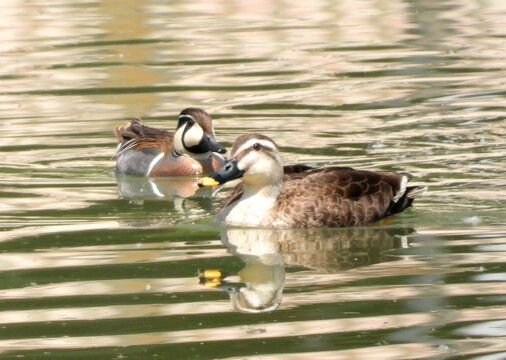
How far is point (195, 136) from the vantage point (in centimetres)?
1429

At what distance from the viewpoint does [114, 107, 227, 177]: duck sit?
1416 centimetres

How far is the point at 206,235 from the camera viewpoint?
35.6 feet

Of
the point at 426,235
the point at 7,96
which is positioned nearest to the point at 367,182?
the point at 426,235

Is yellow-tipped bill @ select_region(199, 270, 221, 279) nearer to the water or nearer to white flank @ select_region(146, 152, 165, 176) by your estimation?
the water

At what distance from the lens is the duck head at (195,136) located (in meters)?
14.2

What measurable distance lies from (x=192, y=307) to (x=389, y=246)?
2.34 metres

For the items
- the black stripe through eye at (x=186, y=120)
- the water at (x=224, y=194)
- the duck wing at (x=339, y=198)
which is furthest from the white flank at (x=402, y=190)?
the black stripe through eye at (x=186, y=120)

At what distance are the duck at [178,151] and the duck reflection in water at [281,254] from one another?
3.33 metres

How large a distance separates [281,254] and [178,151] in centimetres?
450

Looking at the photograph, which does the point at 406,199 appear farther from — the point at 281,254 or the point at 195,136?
the point at 195,136

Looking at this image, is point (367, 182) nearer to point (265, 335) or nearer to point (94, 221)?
point (94, 221)

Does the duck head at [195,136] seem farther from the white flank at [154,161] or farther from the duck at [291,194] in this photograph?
the duck at [291,194]

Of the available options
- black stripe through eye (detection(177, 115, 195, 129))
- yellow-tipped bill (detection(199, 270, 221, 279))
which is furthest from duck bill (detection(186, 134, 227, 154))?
yellow-tipped bill (detection(199, 270, 221, 279))

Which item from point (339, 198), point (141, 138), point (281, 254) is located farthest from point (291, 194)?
point (141, 138)
